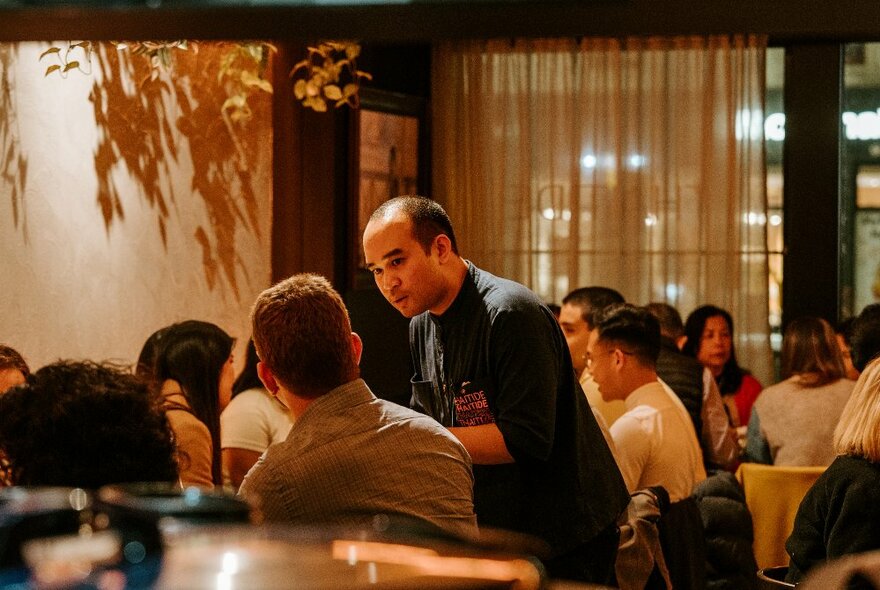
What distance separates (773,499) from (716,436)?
2.99ft

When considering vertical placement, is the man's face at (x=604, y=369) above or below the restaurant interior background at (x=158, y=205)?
below

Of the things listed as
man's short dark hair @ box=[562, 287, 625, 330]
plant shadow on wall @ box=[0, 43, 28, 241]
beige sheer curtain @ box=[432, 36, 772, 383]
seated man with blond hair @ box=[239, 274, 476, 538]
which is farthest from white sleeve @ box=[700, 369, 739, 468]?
seated man with blond hair @ box=[239, 274, 476, 538]

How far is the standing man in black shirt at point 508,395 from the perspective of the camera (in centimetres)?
247

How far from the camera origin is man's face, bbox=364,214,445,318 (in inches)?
103

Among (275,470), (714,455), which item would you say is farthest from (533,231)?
(275,470)

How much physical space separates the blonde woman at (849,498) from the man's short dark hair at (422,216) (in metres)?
1.08

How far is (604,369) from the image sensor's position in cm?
405

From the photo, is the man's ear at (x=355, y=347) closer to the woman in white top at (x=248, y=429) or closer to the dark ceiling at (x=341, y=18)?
the dark ceiling at (x=341, y=18)

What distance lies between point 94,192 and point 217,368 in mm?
989

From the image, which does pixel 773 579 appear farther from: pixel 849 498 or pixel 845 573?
pixel 845 573

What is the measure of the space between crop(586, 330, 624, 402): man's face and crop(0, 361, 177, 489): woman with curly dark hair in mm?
2622

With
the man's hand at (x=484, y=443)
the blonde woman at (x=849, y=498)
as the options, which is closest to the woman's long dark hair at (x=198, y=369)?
the man's hand at (x=484, y=443)

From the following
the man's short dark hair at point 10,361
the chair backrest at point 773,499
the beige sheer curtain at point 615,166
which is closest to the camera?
the man's short dark hair at point 10,361

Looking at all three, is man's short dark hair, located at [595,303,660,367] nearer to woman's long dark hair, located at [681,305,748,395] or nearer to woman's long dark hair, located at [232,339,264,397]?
woman's long dark hair, located at [232,339,264,397]
